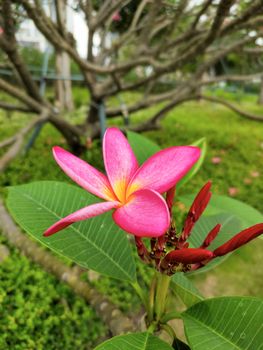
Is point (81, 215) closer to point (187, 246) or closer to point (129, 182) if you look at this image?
point (129, 182)

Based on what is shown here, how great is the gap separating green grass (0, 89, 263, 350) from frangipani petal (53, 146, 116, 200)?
0.80 metres

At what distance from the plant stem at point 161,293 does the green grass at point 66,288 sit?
51 cm

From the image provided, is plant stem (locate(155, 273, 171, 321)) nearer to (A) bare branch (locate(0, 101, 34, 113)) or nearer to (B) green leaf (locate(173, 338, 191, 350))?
(B) green leaf (locate(173, 338, 191, 350))

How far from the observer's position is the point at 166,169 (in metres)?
0.56

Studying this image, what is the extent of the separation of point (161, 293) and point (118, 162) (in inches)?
13.7

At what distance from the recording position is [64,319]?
1.34 m

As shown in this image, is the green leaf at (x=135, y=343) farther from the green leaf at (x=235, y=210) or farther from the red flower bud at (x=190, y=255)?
the green leaf at (x=235, y=210)

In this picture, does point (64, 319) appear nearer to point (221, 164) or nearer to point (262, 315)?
point (262, 315)

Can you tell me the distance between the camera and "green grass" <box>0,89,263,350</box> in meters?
1.28

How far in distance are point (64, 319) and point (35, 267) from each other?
298 millimetres

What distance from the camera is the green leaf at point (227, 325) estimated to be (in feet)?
2.23

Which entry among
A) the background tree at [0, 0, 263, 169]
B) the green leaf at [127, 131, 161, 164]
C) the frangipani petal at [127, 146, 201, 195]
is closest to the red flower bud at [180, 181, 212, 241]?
the frangipani petal at [127, 146, 201, 195]

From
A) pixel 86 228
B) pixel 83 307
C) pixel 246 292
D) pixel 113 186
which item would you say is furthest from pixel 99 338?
pixel 113 186

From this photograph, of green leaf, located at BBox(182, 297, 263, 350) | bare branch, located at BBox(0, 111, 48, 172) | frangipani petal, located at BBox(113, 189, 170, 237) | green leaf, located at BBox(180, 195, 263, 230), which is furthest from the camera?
bare branch, located at BBox(0, 111, 48, 172)
